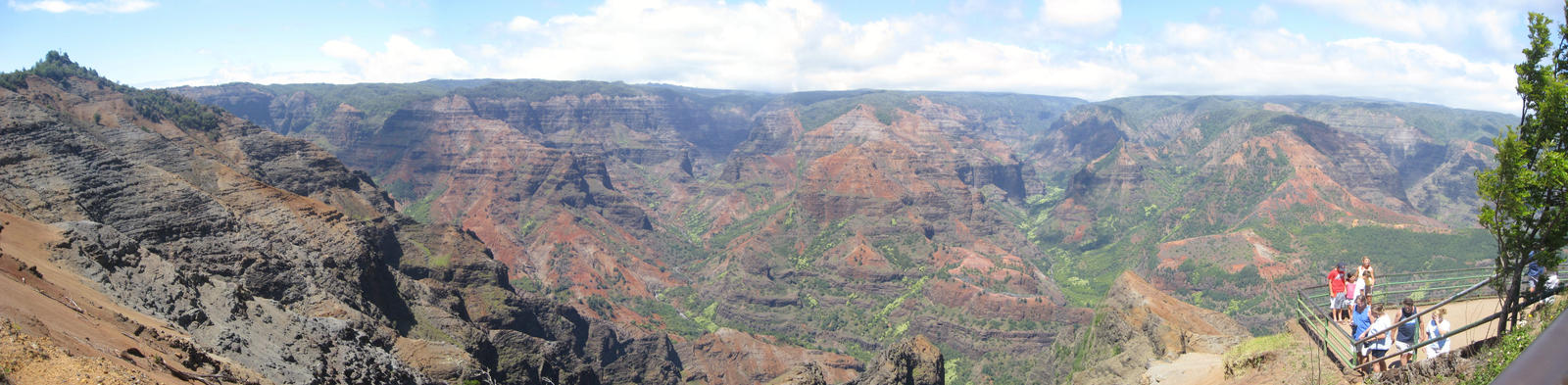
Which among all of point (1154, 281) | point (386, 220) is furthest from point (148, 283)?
point (1154, 281)

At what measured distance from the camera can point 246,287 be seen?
44375mm

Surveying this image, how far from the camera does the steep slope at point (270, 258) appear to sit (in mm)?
34188

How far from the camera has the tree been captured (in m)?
16.5

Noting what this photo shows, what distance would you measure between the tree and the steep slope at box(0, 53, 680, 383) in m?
39.1

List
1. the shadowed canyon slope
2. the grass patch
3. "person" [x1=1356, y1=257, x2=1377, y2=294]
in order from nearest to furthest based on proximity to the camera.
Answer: "person" [x1=1356, y1=257, x2=1377, y2=294]
the grass patch
the shadowed canyon slope

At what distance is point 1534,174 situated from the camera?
16609 mm

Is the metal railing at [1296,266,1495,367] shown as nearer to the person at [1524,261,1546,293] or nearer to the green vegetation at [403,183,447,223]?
the person at [1524,261,1546,293]

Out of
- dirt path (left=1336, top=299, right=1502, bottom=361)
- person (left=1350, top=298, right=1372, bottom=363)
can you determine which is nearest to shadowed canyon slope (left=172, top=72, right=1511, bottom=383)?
dirt path (left=1336, top=299, right=1502, bottom=361)

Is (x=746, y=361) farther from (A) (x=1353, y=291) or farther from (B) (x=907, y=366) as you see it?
(A) (x=1353, y=291)

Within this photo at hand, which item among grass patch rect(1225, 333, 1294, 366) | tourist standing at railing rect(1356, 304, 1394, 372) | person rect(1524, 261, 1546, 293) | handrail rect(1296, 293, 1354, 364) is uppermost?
person rect(1524, 261, 1546, 293)

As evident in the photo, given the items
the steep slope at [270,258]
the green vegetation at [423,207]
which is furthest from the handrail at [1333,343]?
the green vegetation at [423,207]

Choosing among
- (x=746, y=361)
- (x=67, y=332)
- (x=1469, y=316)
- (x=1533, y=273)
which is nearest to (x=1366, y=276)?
(x=1533, y=273)

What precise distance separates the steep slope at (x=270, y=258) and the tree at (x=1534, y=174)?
128ft

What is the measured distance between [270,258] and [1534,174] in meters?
58.6
